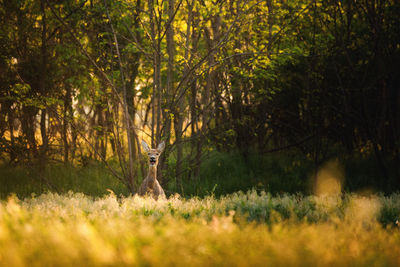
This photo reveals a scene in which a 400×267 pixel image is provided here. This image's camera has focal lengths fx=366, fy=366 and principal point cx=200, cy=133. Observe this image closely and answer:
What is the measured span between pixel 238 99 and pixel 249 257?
938cm

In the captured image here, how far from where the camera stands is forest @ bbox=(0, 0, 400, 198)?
9047 mm

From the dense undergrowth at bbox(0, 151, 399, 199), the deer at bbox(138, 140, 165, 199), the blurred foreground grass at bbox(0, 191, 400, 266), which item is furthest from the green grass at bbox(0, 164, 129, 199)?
the blurred foreground grass at bbox(0, 191, 400, 266)

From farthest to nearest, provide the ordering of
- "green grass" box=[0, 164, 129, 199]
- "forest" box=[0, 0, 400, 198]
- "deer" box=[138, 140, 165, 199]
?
"green grass" box=[0, 164, 129, 199], "forest" box=[0, 0, 400, 198], "deer" box=[138, 140, 165, 199]

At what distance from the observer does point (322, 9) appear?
10086 millimetres

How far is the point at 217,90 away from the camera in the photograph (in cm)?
1119

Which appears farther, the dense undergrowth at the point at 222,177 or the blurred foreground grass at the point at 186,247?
the dense undergrowth at the point at 222,177

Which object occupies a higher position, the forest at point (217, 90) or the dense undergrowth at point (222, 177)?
the forest at point (217, 90)

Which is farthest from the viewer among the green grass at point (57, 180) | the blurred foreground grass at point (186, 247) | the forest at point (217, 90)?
the green grass at point (57, 180)

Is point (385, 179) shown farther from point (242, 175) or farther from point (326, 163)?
point (242, 175)

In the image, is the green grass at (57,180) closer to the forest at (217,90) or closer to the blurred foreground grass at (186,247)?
the forest at (217,90)

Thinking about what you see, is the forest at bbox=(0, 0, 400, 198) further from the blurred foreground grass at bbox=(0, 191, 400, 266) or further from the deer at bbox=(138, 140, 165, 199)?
the blurred foreground grass at bbox=(0, 191, 400, 266)

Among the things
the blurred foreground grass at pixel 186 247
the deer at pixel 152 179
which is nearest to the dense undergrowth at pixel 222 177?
the deer at pixel 152 179

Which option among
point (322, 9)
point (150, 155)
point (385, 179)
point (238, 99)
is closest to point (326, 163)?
point (385, 179)

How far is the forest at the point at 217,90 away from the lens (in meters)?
9.05
